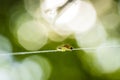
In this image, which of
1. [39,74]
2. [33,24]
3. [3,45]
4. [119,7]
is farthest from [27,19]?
[119,7]

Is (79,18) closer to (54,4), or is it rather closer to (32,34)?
(32,34)

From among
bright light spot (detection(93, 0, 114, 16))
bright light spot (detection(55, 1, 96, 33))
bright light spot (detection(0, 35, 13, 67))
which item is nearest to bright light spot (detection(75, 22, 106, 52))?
bright light spot (detection(55, 1, 96, 33))

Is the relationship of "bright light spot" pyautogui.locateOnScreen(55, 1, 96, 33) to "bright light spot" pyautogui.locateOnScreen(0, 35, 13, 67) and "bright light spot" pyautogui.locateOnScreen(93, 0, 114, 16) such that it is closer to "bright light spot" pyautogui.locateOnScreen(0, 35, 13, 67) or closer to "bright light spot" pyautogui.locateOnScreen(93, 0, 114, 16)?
"bright light spot" pyautogui.locateOnScreen(93, 0, 114, 16)

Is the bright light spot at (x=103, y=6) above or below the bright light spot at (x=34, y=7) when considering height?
below

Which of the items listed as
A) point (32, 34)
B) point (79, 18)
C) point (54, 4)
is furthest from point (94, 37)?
point (54, 4)

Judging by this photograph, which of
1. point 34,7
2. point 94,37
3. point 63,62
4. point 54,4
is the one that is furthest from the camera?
point 94,37

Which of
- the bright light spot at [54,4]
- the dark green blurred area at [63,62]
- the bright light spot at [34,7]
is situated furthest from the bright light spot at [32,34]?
the dark green blurred area at [63,62]

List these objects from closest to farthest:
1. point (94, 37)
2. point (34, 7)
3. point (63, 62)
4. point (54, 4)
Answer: point (63, 62), point (54, 4), point (34, 7), point (94, 37)

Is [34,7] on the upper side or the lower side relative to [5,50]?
upper

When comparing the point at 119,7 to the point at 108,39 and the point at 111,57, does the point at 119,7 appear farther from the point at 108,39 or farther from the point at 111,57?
the point at 111,57

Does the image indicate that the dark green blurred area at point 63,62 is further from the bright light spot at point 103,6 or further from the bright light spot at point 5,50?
the bright light spot at point 103,6
